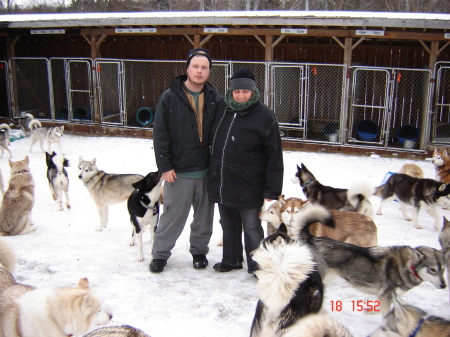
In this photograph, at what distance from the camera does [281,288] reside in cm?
245

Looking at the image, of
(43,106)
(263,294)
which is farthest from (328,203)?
(43,106)

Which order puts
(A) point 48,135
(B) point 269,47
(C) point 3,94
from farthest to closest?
(C) point 3,94 < (B) point 269,47 < (A) point 48,135

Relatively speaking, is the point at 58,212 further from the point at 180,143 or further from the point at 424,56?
the point at 424,56

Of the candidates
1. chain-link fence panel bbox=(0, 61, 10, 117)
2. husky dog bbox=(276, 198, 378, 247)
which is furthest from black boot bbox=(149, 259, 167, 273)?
chain-link fence panel bbox=(0, 61, 10, 117)

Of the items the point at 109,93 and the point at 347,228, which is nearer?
the point at 347,228

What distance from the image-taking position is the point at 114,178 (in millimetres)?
5766

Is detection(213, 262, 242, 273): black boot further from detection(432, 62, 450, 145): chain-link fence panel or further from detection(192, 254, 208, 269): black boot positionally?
detection(432, 62, 450, 145): chain-link fence panel

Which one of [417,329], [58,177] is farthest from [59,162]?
[417,329]

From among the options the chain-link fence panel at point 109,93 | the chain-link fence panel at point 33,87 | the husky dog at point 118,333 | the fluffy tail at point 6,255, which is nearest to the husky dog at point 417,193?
the husky dog at point 118,333

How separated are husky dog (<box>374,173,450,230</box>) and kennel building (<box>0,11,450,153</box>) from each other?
13.7ft

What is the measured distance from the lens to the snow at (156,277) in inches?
136

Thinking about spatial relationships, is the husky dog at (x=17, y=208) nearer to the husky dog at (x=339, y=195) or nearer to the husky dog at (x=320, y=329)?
the husky dog at (x=339, y=195)

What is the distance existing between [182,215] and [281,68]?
9548 mm
